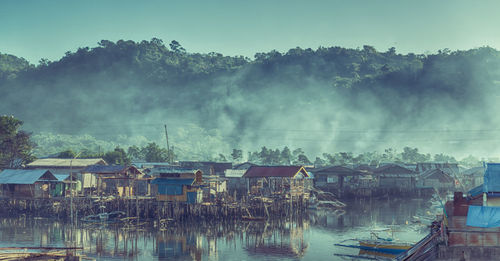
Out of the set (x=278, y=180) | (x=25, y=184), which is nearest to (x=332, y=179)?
(x=278, y=180)

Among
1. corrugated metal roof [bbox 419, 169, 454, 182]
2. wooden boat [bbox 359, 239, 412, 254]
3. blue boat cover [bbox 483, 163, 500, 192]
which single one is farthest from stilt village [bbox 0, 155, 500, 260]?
corrugated metal roof [bbox 419, 169, 454, 182]

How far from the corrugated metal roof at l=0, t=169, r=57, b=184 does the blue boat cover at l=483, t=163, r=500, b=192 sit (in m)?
51.4

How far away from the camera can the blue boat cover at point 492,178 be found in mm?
27211

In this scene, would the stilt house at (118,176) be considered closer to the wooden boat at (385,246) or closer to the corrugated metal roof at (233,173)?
the corrugated metal roof at (233,173)

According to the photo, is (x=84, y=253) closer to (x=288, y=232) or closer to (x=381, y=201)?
(x=288, y=232)

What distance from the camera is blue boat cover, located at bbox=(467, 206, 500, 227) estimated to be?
86.0ft

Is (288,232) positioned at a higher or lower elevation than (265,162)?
lower

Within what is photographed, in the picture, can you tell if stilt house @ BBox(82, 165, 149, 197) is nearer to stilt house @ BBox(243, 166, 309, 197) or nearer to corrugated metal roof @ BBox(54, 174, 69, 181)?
corrugated metal roof @ BBox(54, 174, 69, 181)

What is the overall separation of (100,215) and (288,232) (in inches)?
823

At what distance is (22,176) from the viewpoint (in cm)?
6244

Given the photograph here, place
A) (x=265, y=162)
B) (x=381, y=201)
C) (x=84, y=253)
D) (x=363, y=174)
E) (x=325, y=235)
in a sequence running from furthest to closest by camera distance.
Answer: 1. (x=265, y=162)
2. (x=363, y=174)
3. (x=381, y=201)
4. (x=325, y=235)
5. (x=84, y=253)

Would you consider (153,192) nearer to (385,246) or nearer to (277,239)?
(277,239)

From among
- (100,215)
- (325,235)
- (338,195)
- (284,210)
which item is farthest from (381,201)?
(100,215)

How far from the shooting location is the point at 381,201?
3255 inches
